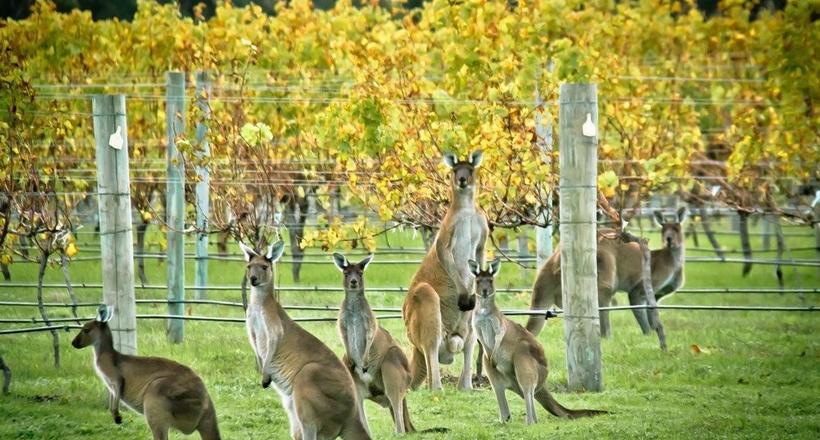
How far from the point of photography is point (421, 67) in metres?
17.7

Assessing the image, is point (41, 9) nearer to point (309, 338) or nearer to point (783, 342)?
point (783, 342)

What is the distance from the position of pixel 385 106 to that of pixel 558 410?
460 cm

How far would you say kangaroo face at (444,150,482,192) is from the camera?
12227mm

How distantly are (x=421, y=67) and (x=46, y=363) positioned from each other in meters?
6.48

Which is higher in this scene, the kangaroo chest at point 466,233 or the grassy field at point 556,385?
the kangaroo chest at point 466,233

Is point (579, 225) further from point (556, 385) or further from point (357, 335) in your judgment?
point (357, 335)

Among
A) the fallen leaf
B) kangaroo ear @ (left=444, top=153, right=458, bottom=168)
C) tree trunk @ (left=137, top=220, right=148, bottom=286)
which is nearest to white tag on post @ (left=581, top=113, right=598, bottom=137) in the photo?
kangaroo ear @ (left=444, top=153, right=458, bottom=168)

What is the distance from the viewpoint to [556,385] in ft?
39.6

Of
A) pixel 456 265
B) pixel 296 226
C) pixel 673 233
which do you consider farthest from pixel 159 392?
pixel 296 226

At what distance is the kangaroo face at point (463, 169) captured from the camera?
40.1 ft

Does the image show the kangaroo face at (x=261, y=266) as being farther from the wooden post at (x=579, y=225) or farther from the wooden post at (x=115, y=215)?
the wooden post at (x=579, y=225)

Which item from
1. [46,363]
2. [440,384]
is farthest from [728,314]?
[46,363]

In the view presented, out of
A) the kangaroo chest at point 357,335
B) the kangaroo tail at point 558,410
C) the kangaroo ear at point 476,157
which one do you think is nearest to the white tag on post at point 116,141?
the kangaroo chest at point 357,335

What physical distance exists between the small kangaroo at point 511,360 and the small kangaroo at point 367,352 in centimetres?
62
